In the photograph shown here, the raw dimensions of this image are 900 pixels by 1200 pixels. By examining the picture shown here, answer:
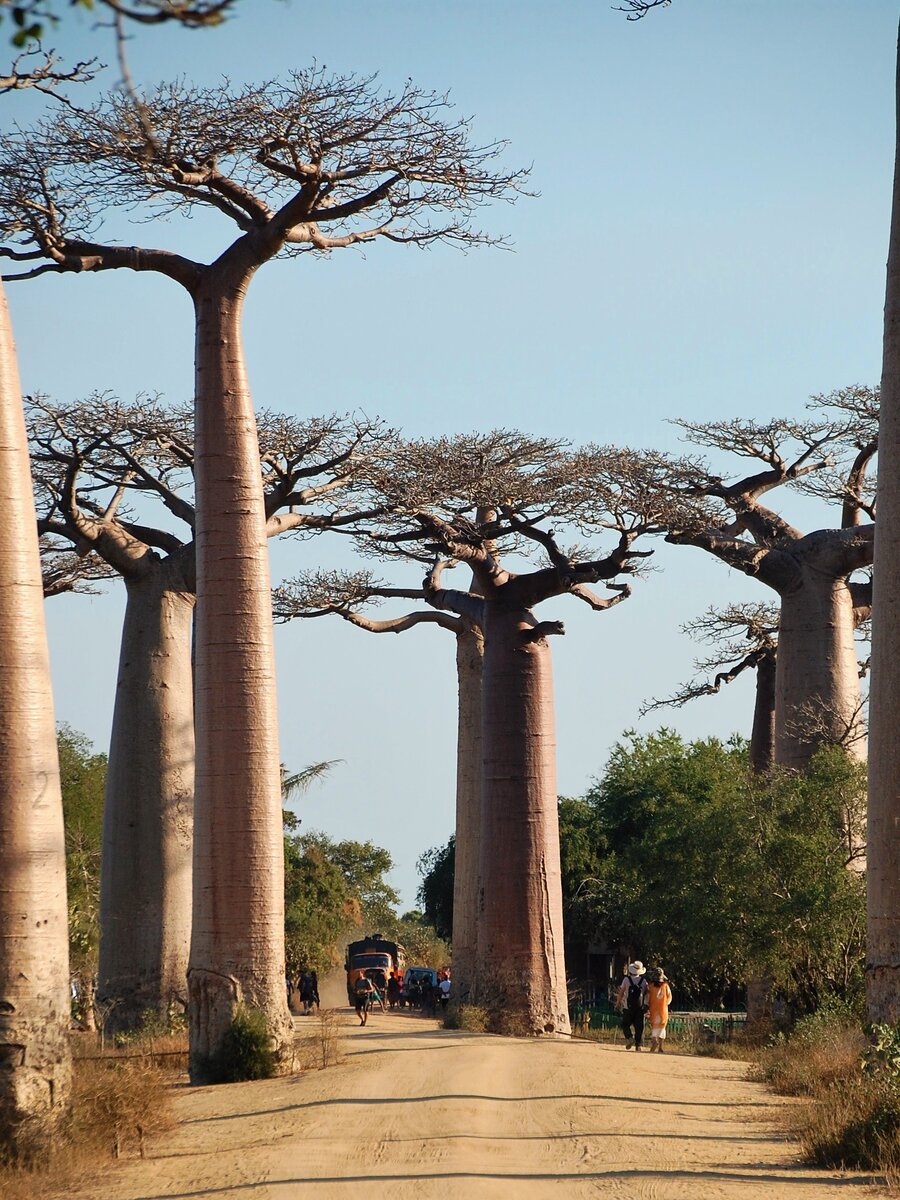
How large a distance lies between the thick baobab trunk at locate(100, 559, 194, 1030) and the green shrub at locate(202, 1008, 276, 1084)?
3.98 metres

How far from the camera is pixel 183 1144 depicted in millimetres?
7055

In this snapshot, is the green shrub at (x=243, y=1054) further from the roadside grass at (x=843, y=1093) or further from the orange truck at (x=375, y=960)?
the orange truck at (x=375, y=960)

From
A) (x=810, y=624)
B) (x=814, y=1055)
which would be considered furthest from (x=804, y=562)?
(x=814, y=1055)

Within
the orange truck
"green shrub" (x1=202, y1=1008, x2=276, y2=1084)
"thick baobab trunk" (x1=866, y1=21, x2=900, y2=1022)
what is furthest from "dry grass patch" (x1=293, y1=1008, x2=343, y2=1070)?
the orange truck

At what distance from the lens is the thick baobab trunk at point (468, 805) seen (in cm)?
1822

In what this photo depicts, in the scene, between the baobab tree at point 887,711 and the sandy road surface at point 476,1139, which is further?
the baobab tree at point 887,711

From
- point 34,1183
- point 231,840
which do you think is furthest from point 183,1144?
point 231,840

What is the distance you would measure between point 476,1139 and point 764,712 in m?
12.9

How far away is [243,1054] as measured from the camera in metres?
9.44

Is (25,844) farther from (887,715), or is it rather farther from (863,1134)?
(887,715)

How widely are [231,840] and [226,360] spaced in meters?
3.22

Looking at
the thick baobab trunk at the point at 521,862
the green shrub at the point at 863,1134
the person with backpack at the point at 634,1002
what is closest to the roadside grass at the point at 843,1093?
the green shrub at the point at 863,1134

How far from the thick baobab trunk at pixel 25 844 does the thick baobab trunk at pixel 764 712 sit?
13.0m

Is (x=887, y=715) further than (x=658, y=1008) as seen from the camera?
No
